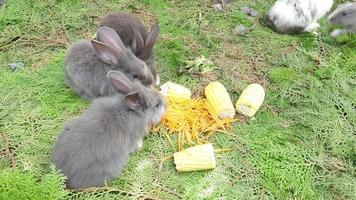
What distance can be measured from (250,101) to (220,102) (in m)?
0.28

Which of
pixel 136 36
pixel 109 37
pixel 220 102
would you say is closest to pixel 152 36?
pixel 136 36

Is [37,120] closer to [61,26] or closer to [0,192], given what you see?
[0,192]

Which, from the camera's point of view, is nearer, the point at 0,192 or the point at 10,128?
the point at 0,192

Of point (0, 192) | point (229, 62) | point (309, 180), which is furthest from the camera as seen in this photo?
point (229, 62)

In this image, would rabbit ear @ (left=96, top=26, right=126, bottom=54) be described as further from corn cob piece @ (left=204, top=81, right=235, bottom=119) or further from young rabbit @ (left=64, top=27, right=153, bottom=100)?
corn cob piece @ (left=204, top=81, right=235, bottom=119)

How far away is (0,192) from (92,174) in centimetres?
65

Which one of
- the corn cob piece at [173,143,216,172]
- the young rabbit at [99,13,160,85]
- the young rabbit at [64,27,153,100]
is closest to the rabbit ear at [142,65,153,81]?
the young rabbit at [64,27,153,100]

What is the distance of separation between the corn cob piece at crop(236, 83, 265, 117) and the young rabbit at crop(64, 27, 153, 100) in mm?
844

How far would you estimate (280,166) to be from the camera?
4016 millimetres

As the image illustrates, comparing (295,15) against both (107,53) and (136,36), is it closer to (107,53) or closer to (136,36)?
(136,36)

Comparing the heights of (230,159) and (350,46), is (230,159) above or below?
below

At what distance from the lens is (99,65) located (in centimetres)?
439

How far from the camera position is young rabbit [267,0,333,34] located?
516cm

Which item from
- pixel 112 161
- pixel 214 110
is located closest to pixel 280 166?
pixel 214 110
